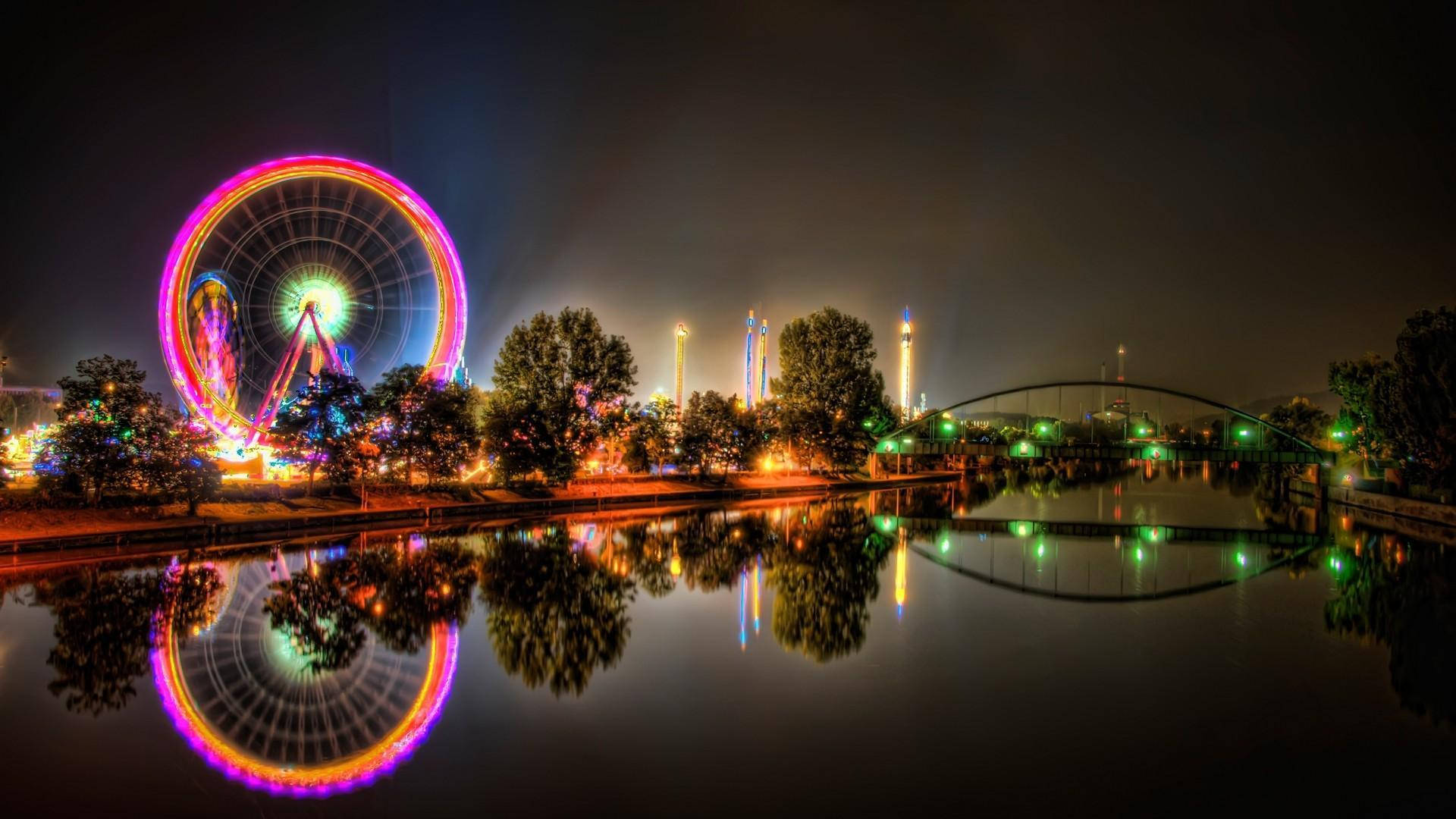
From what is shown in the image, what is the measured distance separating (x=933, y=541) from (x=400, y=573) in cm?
2701

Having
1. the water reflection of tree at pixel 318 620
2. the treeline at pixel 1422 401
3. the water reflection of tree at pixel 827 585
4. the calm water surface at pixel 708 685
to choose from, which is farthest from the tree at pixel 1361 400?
the water reflection of tree at pixel 318 620

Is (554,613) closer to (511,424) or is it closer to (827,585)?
(827,585)

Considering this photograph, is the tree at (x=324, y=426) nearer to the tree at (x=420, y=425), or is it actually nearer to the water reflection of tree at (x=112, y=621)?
the tree at (x=420, y=425)

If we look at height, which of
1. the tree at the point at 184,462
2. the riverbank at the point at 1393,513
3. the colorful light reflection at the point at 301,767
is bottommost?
the colorful light reflection at the point at 301,767

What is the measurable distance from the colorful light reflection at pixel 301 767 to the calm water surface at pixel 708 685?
72 mm

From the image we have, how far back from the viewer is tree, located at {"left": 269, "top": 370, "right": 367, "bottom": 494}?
140 feet

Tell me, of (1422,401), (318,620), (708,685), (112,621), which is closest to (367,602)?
(318,620)

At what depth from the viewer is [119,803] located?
12477 millimetres

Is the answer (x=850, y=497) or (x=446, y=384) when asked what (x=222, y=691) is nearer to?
(x=446, y=384)

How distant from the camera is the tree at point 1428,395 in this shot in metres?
48.6

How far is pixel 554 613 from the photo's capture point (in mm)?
25406

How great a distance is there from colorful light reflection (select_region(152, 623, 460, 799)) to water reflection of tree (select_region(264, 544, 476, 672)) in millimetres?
2786

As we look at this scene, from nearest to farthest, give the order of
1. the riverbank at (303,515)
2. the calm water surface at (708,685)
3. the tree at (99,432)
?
the calm water surface at (708,685) → the riverbank at (303,515) → the tree at (99,432)

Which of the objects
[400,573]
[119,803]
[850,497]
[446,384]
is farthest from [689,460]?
[119,803]
